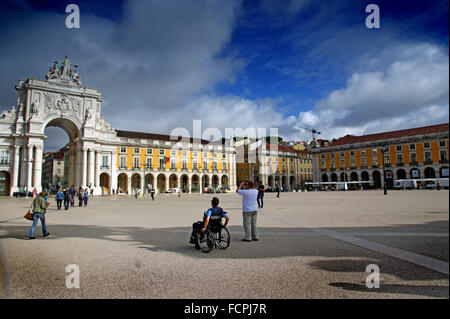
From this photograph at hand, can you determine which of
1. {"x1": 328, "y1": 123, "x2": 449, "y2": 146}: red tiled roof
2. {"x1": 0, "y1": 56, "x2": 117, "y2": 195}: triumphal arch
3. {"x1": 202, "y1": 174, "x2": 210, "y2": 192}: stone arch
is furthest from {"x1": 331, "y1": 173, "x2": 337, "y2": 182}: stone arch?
{"x1": 0, "y1": 56, "x2": 117, "y2": 195}: triumphal arch

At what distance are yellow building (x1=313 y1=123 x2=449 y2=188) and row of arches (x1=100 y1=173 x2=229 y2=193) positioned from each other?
2865cm

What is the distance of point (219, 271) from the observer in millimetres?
4387

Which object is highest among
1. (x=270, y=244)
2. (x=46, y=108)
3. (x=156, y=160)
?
(x=46, y=108)

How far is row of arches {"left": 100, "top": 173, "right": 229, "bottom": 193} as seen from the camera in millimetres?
56644

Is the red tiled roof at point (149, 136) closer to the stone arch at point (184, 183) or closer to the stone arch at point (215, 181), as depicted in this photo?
the stone arch at point (184, 183)

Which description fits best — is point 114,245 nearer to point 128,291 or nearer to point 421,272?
point 128,291

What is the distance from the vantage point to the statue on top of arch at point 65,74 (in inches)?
1884

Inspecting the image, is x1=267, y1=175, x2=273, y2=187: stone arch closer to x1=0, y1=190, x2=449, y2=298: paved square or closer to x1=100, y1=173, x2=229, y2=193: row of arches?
x1=100, y1=173, x2=229, y2=193: row of arches

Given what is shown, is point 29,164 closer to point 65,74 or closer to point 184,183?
point 65,74

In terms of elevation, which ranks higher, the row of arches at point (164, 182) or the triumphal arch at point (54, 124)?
the triumphal arch at point (54, 124)

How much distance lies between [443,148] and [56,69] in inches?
2905

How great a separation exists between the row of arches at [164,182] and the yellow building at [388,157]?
28652 mm

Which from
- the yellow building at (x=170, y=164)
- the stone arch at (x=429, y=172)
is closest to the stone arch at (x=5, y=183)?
the yellow building at (x=170, y=164)

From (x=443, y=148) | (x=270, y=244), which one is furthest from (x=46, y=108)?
(x=443, y=148)
